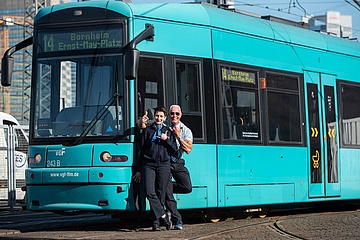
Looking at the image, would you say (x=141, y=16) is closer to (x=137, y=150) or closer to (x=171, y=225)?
(x=137, y=150)

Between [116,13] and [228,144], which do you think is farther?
[228,144]

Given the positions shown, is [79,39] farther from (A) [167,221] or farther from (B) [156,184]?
(A) [167,221]

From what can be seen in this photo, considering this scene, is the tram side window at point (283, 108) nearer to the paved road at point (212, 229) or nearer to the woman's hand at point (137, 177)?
the paved road at point (212, 229)

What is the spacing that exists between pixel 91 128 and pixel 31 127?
3.25ft

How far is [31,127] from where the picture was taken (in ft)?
41.0

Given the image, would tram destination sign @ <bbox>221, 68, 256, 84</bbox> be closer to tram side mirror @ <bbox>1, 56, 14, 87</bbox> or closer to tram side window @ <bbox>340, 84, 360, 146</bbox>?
tram side window @ <bbox>340, 84, 360, 146</bbox>

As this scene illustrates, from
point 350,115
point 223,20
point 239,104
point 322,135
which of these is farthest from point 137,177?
point 350,115

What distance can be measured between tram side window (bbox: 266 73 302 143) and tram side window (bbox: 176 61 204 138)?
5.99 feet

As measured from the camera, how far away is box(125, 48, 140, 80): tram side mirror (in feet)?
37.6

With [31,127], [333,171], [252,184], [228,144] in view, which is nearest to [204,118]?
[228,144]

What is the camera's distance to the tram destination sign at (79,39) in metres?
12.2

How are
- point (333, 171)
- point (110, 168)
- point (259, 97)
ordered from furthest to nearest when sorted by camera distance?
point (333, 171)
point (259, 97)
point (110, 168)

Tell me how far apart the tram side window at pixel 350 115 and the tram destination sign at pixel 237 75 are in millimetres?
2939

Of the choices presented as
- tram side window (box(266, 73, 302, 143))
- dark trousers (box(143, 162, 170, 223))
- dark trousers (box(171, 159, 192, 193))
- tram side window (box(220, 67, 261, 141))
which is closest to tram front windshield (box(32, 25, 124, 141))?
dark trousers (box(143, 162, 170, 223))
